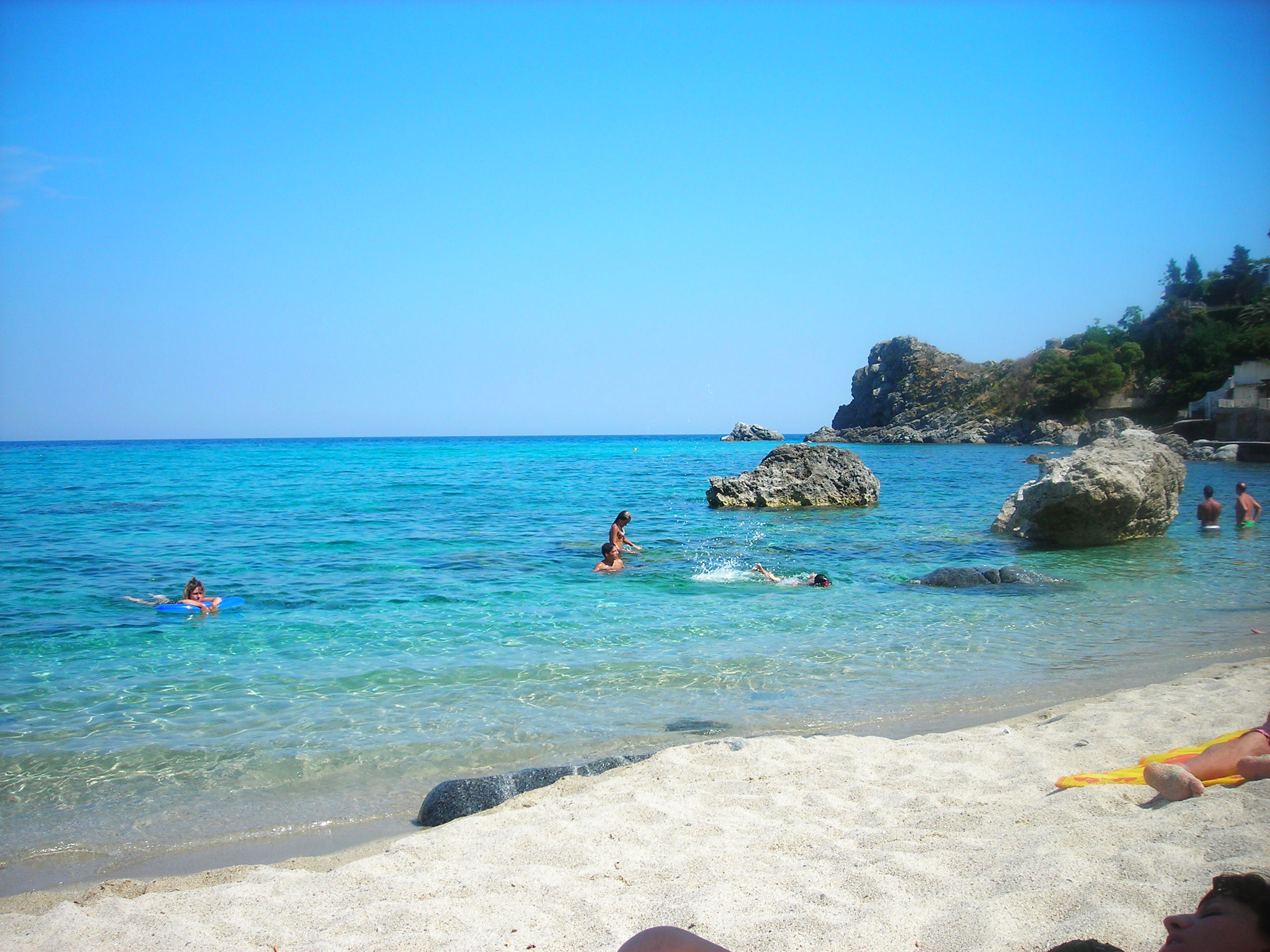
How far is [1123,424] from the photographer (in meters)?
53.1

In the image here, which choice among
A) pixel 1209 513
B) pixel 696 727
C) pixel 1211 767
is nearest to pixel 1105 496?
pixel 1209 513

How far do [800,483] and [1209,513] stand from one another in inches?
379

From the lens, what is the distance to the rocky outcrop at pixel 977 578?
11.6 metres

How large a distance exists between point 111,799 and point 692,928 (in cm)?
417

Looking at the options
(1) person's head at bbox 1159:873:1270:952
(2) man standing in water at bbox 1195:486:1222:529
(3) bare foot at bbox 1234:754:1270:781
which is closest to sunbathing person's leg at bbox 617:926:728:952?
(1) person's head at bbox 1159:873:1270:952

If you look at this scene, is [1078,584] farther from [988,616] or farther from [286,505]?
[286,505]

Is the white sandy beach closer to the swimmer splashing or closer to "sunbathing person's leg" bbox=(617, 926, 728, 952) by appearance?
"sunbathing person's leg" bbox=(617, 926, 728, 952)

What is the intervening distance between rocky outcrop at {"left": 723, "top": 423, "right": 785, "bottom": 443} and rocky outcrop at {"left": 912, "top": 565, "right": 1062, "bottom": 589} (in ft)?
310

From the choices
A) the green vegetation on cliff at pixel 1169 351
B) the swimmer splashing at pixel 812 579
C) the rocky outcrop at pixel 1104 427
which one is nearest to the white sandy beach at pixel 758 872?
the swimmer splashing at pixel 812 579

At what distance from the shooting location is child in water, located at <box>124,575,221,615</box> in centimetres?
1027

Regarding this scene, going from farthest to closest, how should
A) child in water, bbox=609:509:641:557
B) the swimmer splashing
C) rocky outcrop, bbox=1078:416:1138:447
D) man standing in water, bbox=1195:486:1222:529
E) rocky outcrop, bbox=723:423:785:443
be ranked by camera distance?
rocky outcrop, bbox=723:423:785:443 < rocky outcrop, bbox=1078:416:1138:447 < man standing in water, bbox=1195:486:1222:529 < child in water, bbox=609:509:641:557 < the swimmer splashing

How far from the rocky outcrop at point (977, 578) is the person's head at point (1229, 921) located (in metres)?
9.86

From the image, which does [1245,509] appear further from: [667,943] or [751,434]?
[751,434]

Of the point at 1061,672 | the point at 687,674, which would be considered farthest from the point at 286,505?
the point at 1061,672
